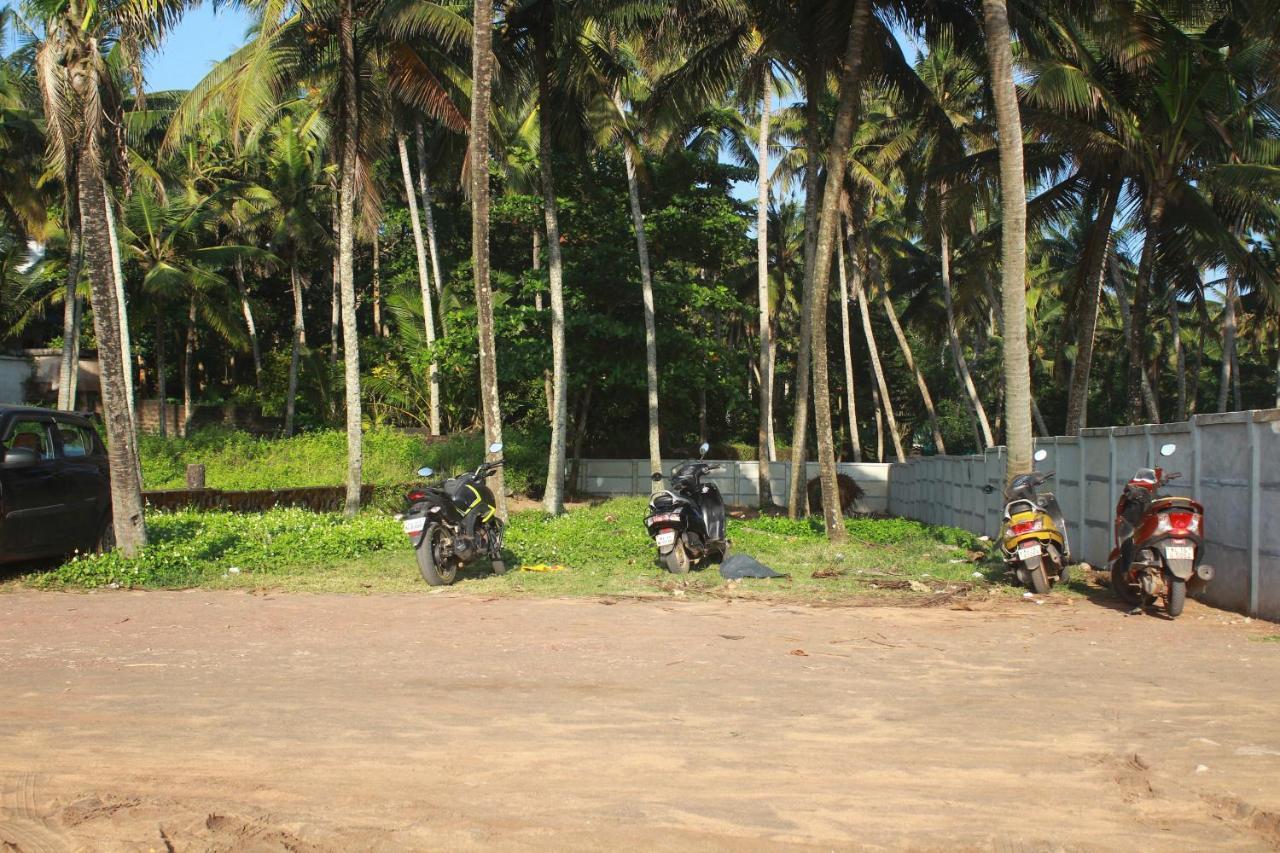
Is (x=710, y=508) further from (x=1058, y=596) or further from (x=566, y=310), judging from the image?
(x=566, y=310)

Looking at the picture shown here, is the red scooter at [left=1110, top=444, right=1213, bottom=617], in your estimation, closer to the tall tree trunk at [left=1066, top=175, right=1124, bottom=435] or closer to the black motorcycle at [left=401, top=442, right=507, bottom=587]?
the black motorcycle at [left=401, top=442, right=507, bottom=587]

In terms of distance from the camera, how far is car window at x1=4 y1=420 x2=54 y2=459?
1048 centimetres

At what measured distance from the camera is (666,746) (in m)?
5.01

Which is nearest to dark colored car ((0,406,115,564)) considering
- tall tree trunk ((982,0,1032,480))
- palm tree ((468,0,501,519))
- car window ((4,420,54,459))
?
car window ((4,420,54,459))

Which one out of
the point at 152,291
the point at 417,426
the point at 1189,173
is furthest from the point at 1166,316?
the point at 152,291

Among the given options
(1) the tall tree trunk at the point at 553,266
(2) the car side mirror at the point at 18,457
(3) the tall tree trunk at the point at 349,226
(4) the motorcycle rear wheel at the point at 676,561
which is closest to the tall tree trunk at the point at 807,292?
(1) the tall tree trunk at the point at 553,266

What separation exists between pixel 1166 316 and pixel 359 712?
165ft

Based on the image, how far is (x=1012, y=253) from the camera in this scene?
12266mm

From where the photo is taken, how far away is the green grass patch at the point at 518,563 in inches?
426

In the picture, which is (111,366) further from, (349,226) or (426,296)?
(426,296)

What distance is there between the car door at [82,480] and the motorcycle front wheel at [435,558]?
3.70 meters

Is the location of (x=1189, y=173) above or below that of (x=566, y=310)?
above

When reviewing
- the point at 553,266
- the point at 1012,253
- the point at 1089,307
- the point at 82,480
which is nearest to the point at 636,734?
the point at 82,480

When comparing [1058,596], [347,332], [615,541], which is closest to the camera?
[1058,596]
